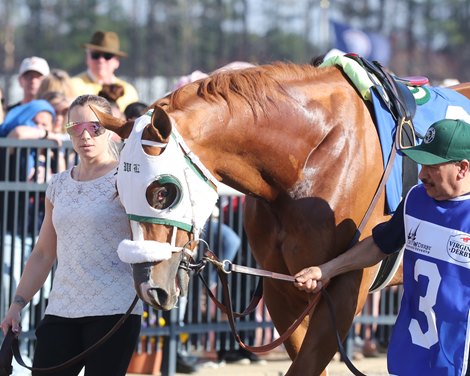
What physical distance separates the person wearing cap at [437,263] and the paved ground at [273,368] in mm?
3711

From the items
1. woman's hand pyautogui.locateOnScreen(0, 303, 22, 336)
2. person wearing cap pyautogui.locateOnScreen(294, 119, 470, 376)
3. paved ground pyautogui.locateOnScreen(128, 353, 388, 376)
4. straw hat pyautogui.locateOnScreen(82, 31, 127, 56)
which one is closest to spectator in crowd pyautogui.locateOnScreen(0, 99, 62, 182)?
straw hat pyautogui.locateOnScreen(82, 31, 127, 56)

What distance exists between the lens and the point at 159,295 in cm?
398

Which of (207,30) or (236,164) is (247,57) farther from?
(236,164)

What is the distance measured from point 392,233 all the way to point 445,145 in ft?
1.67

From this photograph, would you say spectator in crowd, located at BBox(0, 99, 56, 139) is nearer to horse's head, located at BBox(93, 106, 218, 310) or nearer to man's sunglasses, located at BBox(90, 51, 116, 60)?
man's sunglasses, located at BBox(90, 51, 116, 60)

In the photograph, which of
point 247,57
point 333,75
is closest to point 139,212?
point 333,75

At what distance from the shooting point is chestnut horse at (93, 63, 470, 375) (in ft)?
13.0

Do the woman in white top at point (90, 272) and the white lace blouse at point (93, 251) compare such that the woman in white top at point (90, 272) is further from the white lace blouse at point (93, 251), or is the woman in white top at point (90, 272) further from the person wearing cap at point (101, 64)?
the person wearing cap at point (101, 64)

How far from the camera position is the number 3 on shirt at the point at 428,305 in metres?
3.86

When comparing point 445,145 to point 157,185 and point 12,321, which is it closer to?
point 157,185

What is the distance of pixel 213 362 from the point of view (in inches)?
312

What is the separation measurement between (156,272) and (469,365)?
1.22 metres

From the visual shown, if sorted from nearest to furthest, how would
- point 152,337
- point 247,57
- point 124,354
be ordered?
1. point 124,354
2. point 152,337
3. point 247,57

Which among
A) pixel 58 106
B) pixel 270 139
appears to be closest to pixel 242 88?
pixel 270 139
